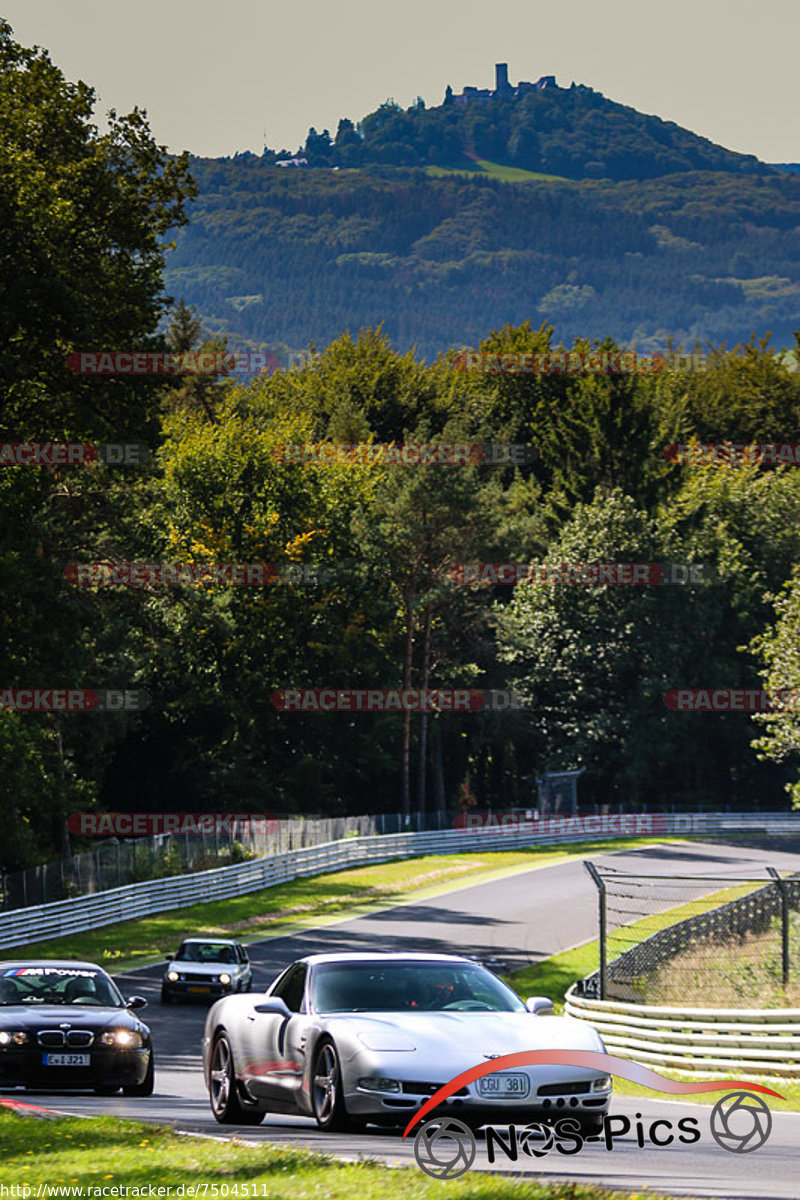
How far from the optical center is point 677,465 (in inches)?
3460

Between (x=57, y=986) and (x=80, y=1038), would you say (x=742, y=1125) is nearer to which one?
(x=80, y=1038)

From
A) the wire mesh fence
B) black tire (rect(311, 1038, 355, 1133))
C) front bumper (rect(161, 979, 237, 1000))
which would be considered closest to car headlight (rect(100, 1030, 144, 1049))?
black tire (rect(311, 1038, 355, 1133))

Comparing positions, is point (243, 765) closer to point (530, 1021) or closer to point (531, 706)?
point (531, 706)

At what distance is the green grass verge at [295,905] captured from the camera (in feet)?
126

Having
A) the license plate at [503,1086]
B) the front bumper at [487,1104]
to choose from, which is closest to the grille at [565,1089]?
the front bumper at [487,1104]

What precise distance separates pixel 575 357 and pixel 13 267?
58000 millimetres

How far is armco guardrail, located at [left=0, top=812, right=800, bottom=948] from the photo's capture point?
3991cm

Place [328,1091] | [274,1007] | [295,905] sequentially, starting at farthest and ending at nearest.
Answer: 1. [295,905]
2. [274,1007]
3. [328,1091]

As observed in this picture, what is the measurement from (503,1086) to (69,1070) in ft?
21.9

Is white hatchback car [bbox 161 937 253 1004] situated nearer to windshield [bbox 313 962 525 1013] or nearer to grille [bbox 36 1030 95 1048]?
grille [bbox 36 1030 95 1048]

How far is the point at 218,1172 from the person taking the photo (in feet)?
30.0

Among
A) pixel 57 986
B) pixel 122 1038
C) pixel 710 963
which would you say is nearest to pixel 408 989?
pixel 122 1038

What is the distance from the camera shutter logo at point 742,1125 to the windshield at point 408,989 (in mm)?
1730

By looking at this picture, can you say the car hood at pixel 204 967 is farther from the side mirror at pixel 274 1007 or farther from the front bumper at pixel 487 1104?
the front bumper at pixel 487 1104
